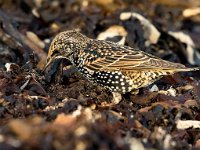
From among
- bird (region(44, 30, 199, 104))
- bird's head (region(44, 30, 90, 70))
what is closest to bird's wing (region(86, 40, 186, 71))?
bird (region(44, 30, 199, 104))

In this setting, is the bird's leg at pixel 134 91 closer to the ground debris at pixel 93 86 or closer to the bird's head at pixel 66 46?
the ground debris at pixel 93 86

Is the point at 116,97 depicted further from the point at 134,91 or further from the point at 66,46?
the point at 66,46

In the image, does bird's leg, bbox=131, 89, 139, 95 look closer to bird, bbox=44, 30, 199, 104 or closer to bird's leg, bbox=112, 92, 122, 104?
bird, bbox=44, 30, 199, 104

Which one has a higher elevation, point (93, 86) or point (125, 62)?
point (125, 62)

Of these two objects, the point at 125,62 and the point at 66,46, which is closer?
the point at 125,62

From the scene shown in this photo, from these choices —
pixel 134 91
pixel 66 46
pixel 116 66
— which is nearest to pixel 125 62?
pixel 116 66

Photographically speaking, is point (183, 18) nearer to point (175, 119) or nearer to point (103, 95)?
point (103, 95)

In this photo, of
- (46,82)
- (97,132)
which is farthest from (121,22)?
(97,132)

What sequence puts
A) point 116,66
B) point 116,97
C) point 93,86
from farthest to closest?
point 93,86, point 116,66, point 116,97
